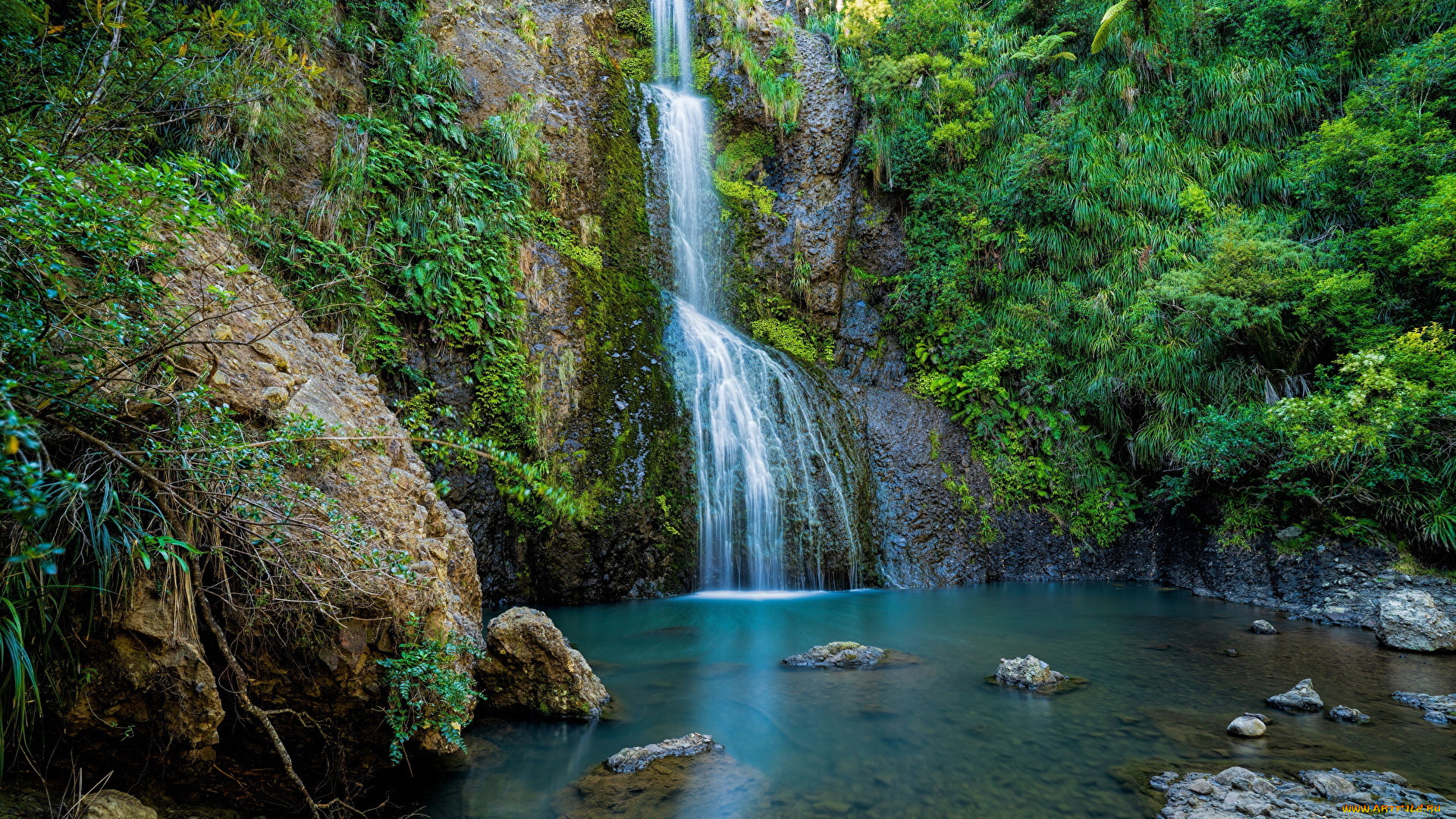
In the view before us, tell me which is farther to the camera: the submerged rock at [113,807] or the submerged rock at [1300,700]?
the submerged rock at [1300,700]

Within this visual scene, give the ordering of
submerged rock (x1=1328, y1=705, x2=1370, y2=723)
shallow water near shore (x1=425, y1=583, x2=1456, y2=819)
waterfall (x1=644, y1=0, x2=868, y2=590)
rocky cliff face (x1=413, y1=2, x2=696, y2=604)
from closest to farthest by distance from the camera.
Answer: shallow water near shore (x1=425, y1=583, x2=1456, y2=819) → submerged rock (x1=1328, y1=705, x2=1370, y2=723) → rocky cliff face (x1=413, y1=2, x2=696, y2=604) → waterfall (x1=644, y1=0, x2=868, y2=590)

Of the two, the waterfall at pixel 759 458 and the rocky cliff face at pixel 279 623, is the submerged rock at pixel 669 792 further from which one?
the waterfall at pixel 759 458

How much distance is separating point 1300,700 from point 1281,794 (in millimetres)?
1907

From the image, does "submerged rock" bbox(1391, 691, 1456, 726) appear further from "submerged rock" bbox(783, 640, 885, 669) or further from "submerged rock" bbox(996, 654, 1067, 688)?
"submerged rock" bbox(783, 640, 885, 669)

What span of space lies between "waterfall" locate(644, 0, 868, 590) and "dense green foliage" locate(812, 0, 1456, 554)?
2.94m

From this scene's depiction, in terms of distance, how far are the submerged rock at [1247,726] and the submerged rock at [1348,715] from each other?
714mm

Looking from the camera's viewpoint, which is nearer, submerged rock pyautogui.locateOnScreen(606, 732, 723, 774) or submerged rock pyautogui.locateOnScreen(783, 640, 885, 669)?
A: submerged rock pyautogui.locateOnScreen(606, 732, 723, 774)

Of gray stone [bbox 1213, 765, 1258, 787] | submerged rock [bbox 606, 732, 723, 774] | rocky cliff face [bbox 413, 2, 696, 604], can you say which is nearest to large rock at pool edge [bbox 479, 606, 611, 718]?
submerged rock [bbox 606, 732, 723, 774]

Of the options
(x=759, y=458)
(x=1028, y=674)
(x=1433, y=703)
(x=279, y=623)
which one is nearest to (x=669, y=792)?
(x=279, y=623)

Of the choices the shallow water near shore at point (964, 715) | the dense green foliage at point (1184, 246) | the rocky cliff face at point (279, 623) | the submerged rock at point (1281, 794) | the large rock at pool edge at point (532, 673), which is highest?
the dense green foliage at point (1184, 246)

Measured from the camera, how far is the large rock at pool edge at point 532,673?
4535 millimetres

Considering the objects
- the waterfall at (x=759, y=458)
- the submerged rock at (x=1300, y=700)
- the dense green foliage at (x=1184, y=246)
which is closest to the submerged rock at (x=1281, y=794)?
the submerged rock at (x=1300, y=700)

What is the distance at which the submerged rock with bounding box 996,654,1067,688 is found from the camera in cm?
526

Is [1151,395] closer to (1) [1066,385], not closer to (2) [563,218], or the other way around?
(1) [1066,385]
